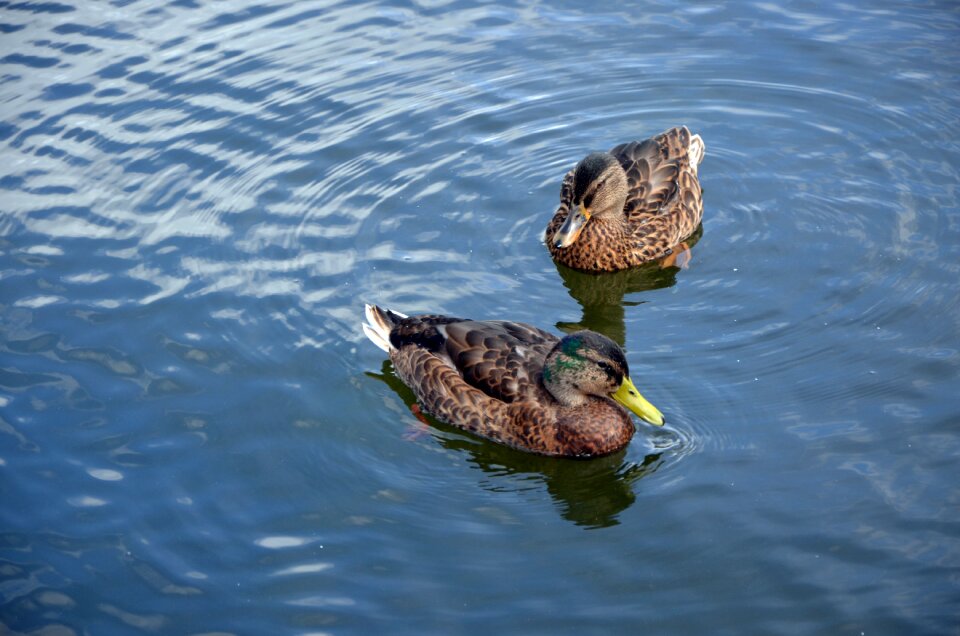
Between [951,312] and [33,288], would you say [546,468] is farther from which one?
[33,288]

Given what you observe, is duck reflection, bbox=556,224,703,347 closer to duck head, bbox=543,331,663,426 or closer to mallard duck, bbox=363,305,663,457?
mallard duck, bbox=363,305,663,457

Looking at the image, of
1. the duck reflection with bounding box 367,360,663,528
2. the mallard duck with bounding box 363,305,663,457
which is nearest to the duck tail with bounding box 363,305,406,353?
the mallard duck with bounding box 363,305,663,457

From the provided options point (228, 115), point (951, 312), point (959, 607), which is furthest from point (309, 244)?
point (959, 607)

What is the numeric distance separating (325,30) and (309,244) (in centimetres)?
477

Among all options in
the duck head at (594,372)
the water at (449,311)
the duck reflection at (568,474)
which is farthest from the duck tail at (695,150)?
the duck reflection at (568,474)

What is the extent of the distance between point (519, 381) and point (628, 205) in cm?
312

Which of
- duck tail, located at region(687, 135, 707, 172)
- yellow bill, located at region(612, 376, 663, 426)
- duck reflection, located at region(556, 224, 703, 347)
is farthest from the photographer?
→ duck tail, located at region(687, 135, 707, 172)

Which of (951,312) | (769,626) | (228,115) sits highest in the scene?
(228,115)

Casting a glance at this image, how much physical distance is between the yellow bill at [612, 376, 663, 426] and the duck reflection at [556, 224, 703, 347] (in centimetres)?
147

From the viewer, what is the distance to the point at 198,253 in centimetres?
1089

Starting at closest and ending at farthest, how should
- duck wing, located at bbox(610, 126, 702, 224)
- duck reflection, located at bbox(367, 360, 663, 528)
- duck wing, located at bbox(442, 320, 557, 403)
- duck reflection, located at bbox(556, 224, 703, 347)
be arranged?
duck reflection, located at bbox(367, 360, 663, 528) → duck wing, located at bbox(442, 320, 557, 403) → duck reflection, located at bbox(556, 224, 703, 347) → duck wing, located at bbox(610, 126, 702, 224)

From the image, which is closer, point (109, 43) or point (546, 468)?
point (546, 468)

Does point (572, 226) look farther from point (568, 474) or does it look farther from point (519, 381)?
point (568, 474)

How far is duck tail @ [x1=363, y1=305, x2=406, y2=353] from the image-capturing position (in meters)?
9.41
